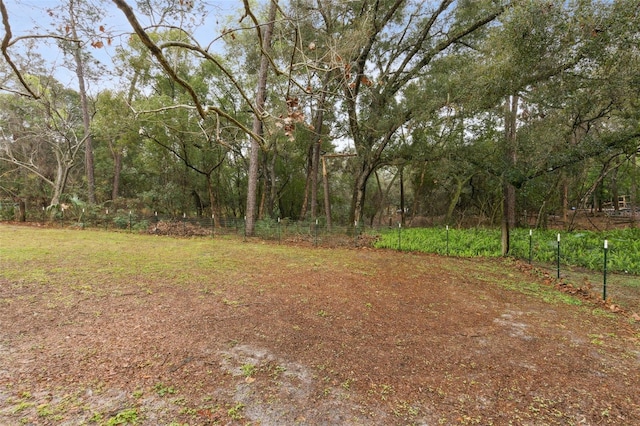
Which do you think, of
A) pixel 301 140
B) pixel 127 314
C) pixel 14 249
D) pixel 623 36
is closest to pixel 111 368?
pixel 127 314

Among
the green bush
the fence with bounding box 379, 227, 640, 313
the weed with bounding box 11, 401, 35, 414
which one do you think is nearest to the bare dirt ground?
the weed with bounding box 11, 401, 35, 414

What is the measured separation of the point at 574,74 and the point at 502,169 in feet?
7.72

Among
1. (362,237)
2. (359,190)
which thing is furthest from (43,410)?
(359,190)

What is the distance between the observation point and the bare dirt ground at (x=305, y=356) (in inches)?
75.4

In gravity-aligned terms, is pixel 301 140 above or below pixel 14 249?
above

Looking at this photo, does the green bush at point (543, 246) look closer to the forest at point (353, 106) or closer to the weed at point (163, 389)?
the forest at point (353, 106)

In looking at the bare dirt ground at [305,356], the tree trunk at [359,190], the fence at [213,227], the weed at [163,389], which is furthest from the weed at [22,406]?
the tree trunk at [359,190]

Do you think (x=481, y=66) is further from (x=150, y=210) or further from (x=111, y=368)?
(x=150, y=210)

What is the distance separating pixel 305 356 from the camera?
2.60 meters

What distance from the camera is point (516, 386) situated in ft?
7.35

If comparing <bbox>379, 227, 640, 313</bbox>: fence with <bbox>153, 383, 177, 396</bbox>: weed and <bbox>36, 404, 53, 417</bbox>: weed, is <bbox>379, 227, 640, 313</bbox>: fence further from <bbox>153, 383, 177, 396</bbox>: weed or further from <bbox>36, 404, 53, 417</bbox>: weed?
<bbox>36, 404, 53, 417</bbox>: weed

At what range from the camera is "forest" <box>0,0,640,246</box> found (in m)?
4.57

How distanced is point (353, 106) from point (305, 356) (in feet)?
31.2

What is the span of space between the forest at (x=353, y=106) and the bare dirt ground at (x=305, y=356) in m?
1.89
